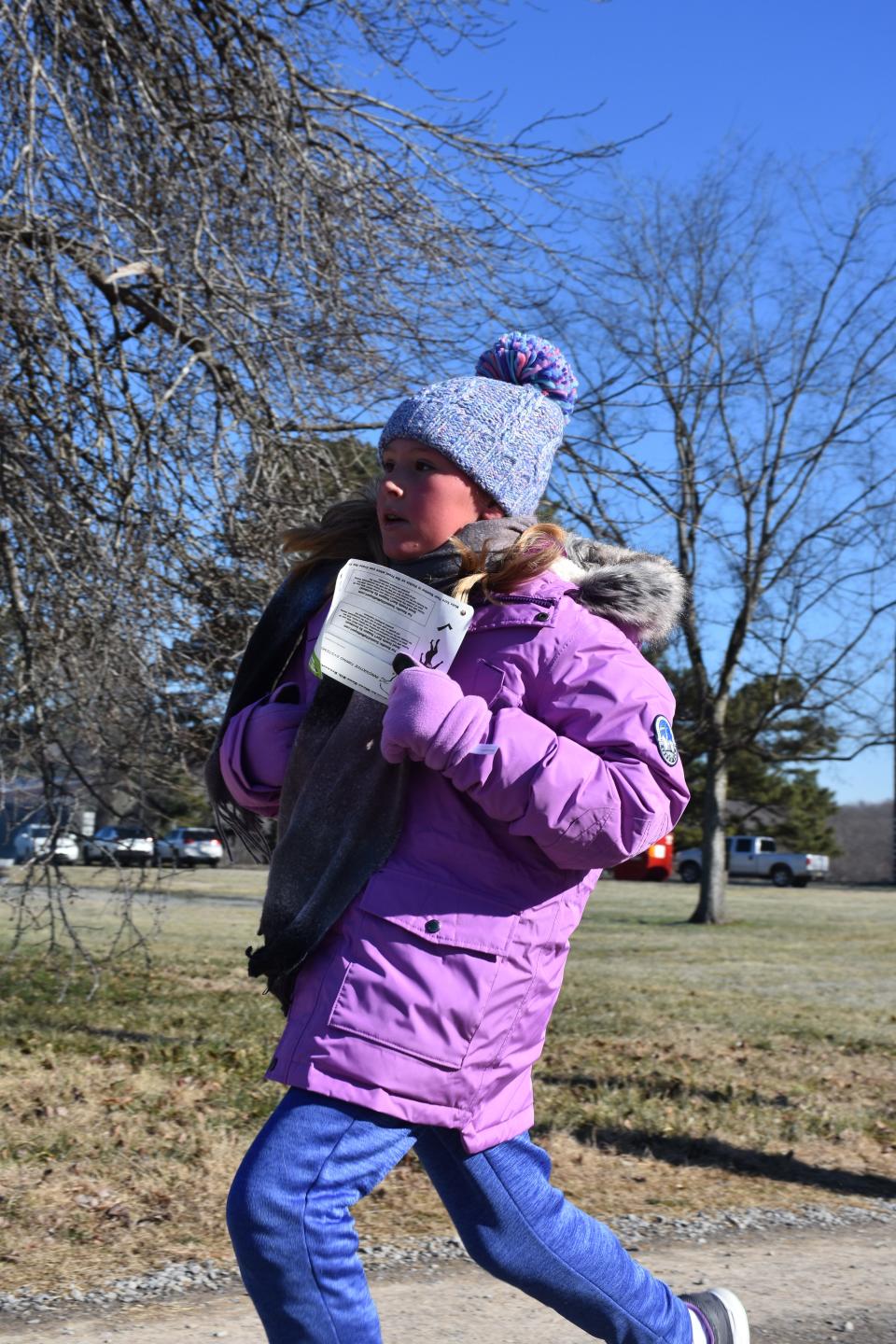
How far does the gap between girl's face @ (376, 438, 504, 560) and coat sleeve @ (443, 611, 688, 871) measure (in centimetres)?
33

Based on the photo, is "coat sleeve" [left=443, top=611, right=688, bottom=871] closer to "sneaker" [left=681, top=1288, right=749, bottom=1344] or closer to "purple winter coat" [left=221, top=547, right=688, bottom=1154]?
"purple winter coat" [left=221, top=547, right=688, bottom=1154]

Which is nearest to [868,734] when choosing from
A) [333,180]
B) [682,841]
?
[333,180]

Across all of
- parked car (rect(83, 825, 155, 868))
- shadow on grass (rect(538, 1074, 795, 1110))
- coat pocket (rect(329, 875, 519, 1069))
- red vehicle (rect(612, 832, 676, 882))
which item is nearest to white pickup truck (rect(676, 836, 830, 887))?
red vehicle (rect(612, 832, 676, 882))

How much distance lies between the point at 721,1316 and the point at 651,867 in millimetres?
38053

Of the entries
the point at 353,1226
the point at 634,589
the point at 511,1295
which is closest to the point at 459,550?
the point at 634,589

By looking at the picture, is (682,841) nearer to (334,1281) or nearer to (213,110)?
(213,110)

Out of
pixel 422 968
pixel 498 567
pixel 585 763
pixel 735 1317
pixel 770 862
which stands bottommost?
pixel 735 1317

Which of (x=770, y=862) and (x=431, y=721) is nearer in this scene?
(x=431, y=721)

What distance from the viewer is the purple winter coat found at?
206 cm

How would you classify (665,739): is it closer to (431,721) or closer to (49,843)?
(431,721)

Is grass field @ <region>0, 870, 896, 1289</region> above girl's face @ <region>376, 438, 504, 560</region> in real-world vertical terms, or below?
below

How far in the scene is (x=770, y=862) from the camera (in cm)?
4966

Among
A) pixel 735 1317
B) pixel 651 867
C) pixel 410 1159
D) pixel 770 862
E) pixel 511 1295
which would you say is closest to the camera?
pixel 735 1317

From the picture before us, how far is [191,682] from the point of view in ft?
21.0
